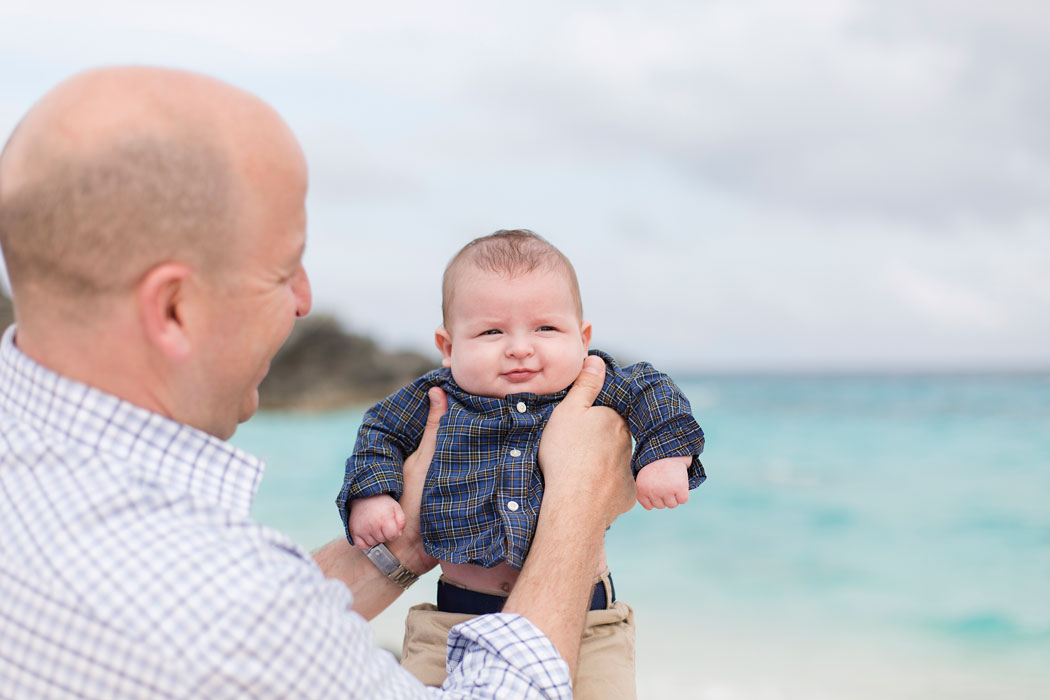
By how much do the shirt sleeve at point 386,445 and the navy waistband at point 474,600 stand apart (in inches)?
11.2

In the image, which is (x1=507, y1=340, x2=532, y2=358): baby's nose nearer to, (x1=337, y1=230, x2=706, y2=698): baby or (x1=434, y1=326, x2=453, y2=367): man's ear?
(x1=337, y1=230, x2=706, y2=698): baby

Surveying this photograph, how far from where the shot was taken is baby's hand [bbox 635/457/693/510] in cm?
221

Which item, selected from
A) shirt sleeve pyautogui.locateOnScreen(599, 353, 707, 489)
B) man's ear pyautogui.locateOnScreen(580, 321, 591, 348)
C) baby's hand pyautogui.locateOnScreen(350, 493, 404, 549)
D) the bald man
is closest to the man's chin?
the bald man

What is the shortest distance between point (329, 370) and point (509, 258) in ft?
67.3

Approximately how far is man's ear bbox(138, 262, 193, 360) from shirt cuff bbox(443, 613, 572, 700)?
75 cm

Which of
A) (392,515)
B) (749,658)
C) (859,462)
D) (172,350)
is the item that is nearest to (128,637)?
(172,350)

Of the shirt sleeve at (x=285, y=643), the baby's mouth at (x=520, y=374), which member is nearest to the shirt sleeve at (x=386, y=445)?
the baby's mouth at (x=520, y=374)

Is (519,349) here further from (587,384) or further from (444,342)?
(444,342)

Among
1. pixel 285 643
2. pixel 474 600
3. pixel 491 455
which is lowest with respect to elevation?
pixel 285 643

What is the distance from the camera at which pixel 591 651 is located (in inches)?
85.6

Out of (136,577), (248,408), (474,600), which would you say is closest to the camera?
(136,577)

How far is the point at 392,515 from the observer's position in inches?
89.1

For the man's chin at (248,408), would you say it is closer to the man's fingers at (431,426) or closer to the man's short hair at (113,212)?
the man's short hair at (113,212)

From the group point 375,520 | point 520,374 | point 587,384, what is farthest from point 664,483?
point 375,520
